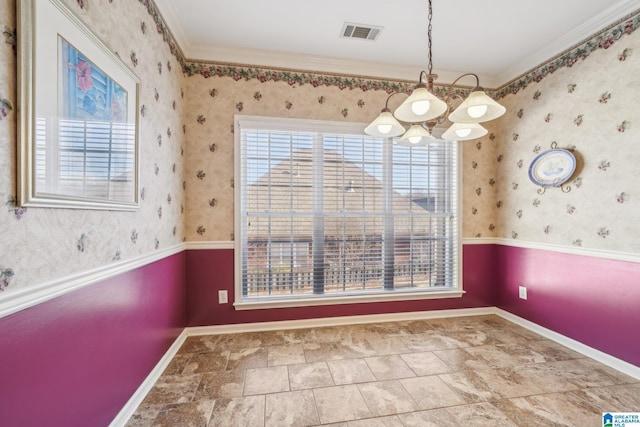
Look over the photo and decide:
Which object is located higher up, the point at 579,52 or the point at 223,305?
the point at 579,52

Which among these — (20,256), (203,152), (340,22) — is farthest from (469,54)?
(20,256)

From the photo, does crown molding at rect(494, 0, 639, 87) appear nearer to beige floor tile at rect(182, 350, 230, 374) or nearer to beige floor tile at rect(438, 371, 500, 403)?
beige floor tile at rect(438, 371, 500, 403)

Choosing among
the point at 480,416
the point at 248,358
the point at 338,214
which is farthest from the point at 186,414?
the point at 338,214

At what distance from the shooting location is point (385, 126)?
5.39ft

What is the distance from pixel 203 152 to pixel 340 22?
66.1 inches

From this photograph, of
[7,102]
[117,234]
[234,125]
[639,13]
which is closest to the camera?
[7,102]

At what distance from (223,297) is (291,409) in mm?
1328

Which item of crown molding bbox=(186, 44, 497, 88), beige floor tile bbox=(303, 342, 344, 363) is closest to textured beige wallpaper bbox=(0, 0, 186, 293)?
crown molding bbox=(186, 44, 497, 88)

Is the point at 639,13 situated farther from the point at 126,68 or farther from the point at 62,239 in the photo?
the point at 62,239

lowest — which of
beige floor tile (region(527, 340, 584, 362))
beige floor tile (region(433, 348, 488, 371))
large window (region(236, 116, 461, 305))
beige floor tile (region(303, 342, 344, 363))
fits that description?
beige floor tile (region(433, 348, 488, 371))

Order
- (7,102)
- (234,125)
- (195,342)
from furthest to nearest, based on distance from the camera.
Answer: (234,125), (195,342), (7,102)

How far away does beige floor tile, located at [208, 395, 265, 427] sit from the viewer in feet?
4.99

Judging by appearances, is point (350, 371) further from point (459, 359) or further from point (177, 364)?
point (177, 364)

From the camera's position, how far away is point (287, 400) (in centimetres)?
169
